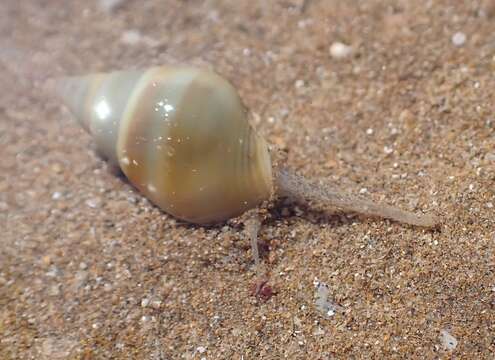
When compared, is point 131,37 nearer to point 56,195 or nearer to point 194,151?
point 56,195

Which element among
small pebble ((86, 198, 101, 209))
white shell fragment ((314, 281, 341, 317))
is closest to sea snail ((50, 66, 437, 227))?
small pebble ((86, 198, 101, 209))

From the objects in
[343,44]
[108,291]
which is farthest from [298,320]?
[343,44]

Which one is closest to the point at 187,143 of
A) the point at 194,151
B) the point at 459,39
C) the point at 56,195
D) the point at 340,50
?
the point at 194,151

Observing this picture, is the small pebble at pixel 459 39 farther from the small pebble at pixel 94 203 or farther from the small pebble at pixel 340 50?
the small pebble at pixel 94 203

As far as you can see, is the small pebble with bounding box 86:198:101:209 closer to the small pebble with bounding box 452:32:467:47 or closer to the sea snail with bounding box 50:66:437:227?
the sea snail with bounding box 50:66:437:227

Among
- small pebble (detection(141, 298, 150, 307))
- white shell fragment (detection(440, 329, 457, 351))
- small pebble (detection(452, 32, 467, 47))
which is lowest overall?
small pebble (detection(141, 298, 150, 307))
